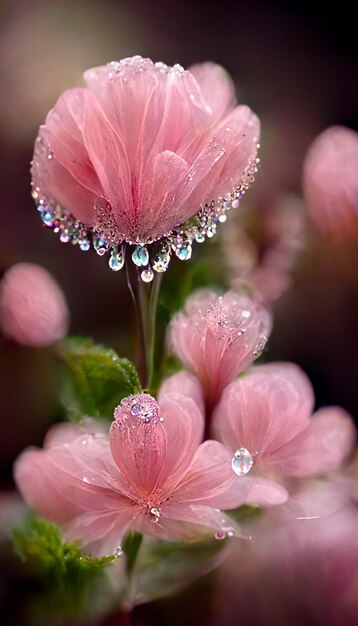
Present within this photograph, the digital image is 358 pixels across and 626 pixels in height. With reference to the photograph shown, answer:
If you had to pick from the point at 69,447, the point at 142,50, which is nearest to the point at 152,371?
the point at 69,447

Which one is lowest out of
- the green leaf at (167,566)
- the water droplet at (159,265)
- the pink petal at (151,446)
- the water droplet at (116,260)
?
the green leaf at (167,566)

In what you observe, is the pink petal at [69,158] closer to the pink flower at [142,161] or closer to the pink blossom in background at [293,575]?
the pink flower at [142,161]

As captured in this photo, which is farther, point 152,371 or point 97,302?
point 97,302

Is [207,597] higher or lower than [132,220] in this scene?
lower

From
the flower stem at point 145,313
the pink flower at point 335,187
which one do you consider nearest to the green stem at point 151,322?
the flower stem at point 145,313

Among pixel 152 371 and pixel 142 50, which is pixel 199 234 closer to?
pixel 152 371

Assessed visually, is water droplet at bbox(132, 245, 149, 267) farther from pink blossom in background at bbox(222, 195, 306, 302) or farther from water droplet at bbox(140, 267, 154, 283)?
pink blossom in background at bbox(222, 195, 306, 302)

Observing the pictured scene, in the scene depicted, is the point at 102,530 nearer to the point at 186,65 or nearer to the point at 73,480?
the point at 73,480
